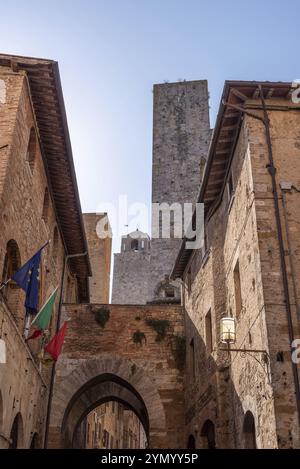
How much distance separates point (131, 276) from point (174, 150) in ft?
59.7

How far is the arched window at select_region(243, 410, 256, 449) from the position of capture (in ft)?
31.1

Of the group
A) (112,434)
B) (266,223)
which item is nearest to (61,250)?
(266,223)

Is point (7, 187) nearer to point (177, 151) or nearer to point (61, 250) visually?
point (61, 250)

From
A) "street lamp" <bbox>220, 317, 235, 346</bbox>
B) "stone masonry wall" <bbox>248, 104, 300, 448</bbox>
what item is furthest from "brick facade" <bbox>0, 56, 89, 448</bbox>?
"stone masonry wall" <bbox>248, 104, 300, 448</bbox>

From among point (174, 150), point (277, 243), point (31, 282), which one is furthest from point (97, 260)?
point (277, 243)

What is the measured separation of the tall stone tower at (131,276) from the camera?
4144cm

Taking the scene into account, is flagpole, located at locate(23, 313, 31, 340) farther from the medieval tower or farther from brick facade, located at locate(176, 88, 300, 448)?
the medieval tower

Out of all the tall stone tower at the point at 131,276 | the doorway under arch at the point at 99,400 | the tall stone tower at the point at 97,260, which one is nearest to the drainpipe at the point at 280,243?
the doorway under arch at the point at 99,400

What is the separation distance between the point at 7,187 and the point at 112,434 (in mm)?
28554

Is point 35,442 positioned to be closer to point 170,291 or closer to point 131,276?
point 170,291

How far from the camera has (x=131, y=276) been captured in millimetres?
43188

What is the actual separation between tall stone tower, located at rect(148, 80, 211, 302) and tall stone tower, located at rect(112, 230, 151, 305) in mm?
16052

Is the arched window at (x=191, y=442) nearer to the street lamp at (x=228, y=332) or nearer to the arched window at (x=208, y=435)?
the arched window at (x=208, y=435)
